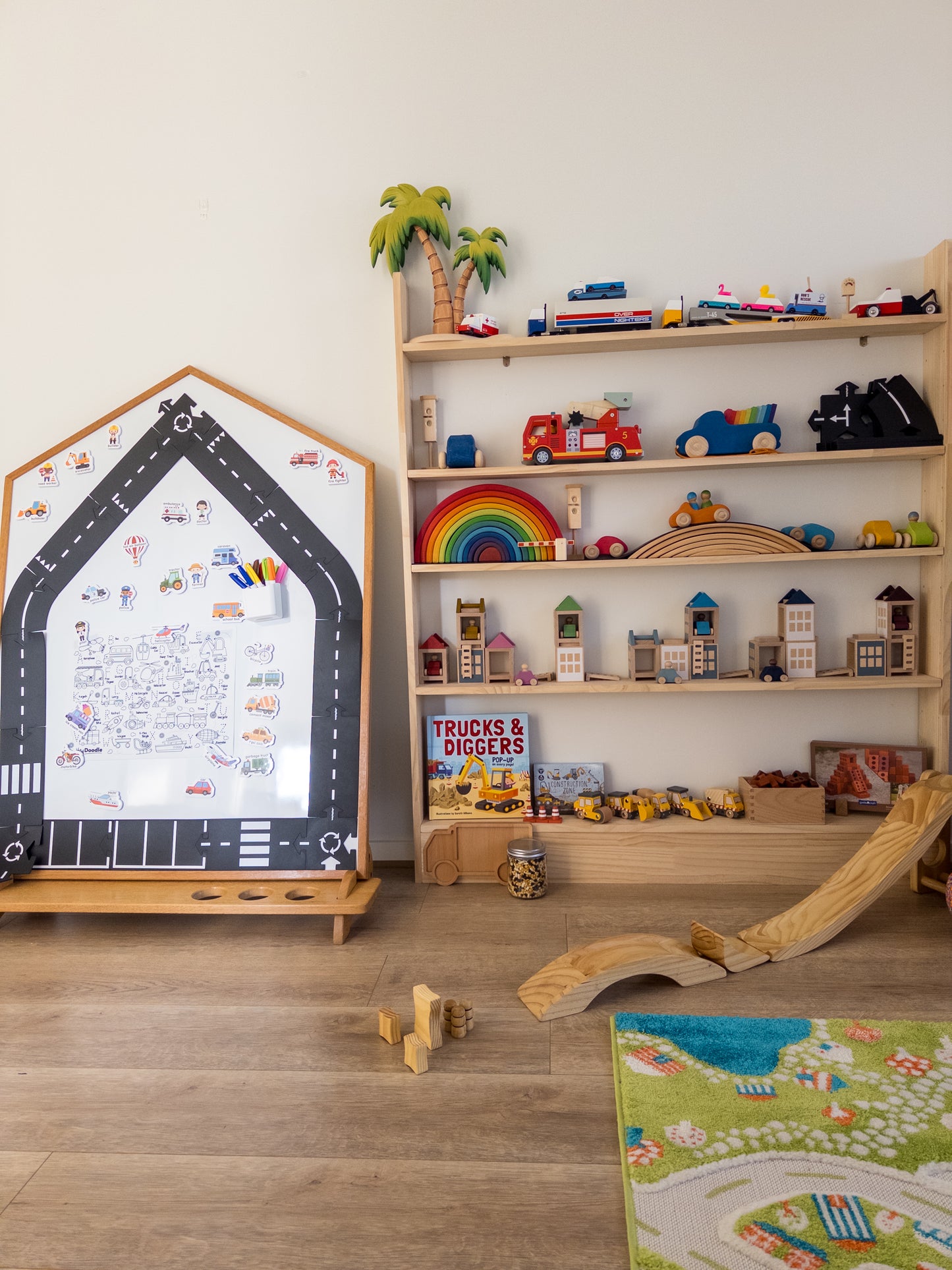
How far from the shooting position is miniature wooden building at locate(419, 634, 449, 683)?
2.78 metres

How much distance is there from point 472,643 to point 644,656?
546mm

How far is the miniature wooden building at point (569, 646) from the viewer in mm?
2727

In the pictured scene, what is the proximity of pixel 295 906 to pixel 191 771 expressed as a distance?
0.58 m

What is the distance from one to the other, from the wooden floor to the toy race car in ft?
5.58

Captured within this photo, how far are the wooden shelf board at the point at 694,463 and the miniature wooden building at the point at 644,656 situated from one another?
523mm

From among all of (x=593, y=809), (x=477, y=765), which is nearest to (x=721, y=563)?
(x=593, y=809)

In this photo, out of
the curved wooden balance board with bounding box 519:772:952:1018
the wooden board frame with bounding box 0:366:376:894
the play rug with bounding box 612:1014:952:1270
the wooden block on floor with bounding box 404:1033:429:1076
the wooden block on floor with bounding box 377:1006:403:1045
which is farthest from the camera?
the wooden board frame with bounding box 0:366:376:894

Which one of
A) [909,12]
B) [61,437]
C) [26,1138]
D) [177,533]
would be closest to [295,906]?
[26,1138]

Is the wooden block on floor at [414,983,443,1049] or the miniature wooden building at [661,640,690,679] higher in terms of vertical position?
the miniature wooden building at [661,640,690,679]

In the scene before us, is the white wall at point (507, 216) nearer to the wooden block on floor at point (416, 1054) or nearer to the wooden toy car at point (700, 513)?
the wooden toy car at point (700, 513)

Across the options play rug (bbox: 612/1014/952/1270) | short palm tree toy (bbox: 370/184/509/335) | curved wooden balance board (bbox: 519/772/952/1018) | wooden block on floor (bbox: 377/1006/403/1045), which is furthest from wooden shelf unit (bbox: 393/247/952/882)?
wooden block on floor (bbox: 377/1006/403/1045)

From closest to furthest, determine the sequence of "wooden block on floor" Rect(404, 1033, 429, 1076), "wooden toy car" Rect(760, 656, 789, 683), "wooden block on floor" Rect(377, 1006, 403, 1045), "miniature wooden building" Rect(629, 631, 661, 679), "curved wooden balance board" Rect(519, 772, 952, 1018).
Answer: "wooden block on floor" Rect(404, 1033, 429, 1076), "wooden block on floor" Rect(377, 1006, 403, 1045), "curved wooden balance board" Rect(519, 772, 952, 1018), "wooden toy car" Rect(760, 656, 789, 683), "miniature wooden building" Rect(629, 631, 661, 679)

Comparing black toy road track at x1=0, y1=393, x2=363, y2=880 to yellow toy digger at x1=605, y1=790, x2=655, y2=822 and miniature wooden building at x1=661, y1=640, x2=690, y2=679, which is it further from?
miniature wooden building at x1=661, y1=640, x2=690, y2=679

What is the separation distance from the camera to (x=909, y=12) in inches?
102
